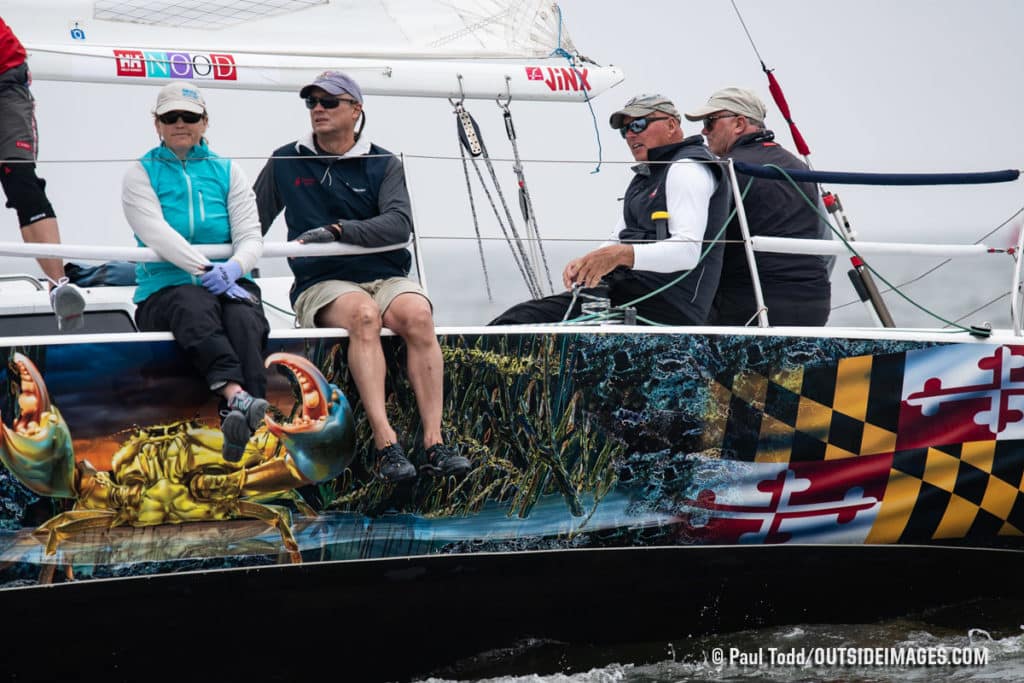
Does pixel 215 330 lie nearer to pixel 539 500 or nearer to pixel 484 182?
pixel 539 500

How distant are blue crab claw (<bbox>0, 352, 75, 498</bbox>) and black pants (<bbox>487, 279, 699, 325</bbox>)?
5.30ft

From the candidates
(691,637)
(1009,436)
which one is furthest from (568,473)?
(1009,436)

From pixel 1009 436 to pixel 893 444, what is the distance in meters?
0.46

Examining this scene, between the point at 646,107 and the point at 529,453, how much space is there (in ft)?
4.96

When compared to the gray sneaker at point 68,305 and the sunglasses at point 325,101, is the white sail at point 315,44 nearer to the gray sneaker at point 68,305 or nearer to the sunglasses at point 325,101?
the sunglasses at point 325,101

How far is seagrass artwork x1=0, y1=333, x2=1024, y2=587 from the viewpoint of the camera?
3.91m

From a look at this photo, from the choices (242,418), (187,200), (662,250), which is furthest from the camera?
(662,250)

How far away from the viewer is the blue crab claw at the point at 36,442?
381 cm

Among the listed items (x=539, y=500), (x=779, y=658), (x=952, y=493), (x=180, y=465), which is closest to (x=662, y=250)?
(x=539, y=500)

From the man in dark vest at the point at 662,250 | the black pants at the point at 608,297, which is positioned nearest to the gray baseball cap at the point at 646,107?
the man in dark vest at the point at 662,250

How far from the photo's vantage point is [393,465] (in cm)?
410

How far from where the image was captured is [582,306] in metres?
4.67

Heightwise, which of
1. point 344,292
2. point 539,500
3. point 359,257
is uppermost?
point 359,257

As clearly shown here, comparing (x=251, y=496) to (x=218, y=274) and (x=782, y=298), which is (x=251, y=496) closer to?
(x=218, y=274)
